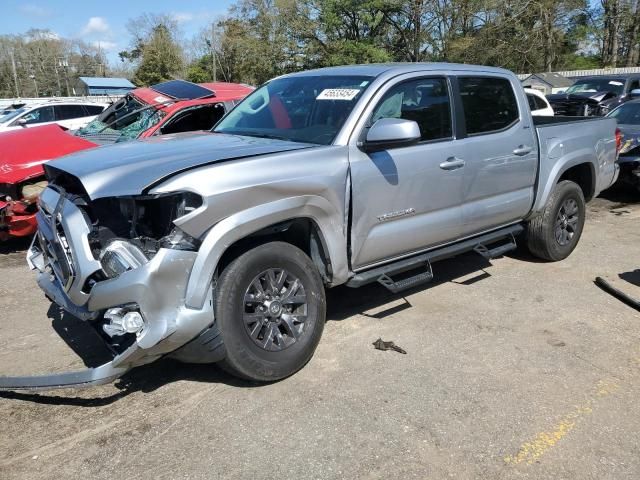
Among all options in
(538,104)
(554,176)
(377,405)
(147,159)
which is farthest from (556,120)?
(538,104)

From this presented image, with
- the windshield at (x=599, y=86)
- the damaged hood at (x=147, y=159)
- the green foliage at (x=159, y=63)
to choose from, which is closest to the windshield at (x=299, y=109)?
the damaged hood at (x=147, y=159)

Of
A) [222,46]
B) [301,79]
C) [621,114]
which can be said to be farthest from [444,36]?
[301,79]

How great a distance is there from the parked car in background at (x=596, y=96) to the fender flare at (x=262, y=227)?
11498 mm

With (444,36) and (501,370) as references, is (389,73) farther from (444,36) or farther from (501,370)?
(444,36)

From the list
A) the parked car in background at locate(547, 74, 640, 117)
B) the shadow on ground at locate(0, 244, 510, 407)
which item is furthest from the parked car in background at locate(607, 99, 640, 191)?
the parked car in background at locate(547, 74, 640, 117)

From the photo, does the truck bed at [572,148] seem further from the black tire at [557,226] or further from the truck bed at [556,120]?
the black tire at [557,226]

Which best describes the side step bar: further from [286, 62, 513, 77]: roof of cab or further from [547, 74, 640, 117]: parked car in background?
[547, 74, 640, 117]: parked car in background

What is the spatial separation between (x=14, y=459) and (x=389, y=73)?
11.0ft

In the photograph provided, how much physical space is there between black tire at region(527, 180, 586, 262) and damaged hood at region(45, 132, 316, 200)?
2.94 metres

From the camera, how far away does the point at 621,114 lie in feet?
32.7

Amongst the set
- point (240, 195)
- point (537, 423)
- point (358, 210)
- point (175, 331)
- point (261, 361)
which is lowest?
point (537, 423)

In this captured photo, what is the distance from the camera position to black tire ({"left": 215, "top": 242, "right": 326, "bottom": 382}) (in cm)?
318

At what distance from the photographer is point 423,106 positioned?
4355 mm

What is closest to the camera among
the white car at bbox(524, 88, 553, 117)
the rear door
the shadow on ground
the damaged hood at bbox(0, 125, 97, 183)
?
the shadow on ground
